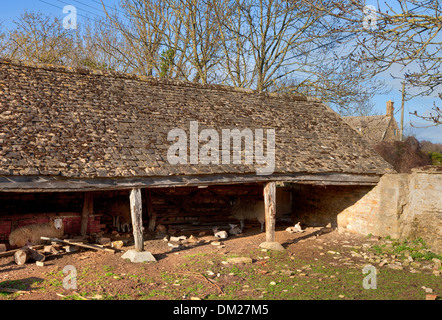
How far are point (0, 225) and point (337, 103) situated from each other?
605 inches

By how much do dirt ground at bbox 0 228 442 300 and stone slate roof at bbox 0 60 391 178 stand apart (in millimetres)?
2090

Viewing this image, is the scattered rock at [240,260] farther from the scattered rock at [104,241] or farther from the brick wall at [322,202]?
the brick wall at [322,202]

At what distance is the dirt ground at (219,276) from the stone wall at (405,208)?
1342mm

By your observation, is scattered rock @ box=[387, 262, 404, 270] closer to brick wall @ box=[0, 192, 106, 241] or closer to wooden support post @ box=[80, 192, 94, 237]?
brick wall @ box=[0, 192, 106, 241]

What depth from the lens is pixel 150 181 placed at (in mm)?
8719

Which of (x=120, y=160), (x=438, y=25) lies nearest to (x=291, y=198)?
(x=120, y=160)

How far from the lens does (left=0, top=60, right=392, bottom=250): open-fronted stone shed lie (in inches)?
323

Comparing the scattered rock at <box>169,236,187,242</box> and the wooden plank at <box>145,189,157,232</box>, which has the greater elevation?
the wooden plank at <box>145,189,157,232</box>

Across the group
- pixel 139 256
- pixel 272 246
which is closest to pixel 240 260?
pixel 272 246

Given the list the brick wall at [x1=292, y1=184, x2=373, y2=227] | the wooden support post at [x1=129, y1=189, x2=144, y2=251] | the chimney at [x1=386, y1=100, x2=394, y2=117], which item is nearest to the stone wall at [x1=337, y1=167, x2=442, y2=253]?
the brick wall at [x1=292, y1=184, x2=373, y2=227]

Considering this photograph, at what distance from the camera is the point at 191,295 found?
6.72 meters

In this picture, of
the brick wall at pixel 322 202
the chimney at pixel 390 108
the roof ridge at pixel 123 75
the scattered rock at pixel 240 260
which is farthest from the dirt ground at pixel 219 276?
the chimney at pixel 390 108

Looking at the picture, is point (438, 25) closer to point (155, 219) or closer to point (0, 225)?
point (155, 219)

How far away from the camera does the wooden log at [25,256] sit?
323 inches
